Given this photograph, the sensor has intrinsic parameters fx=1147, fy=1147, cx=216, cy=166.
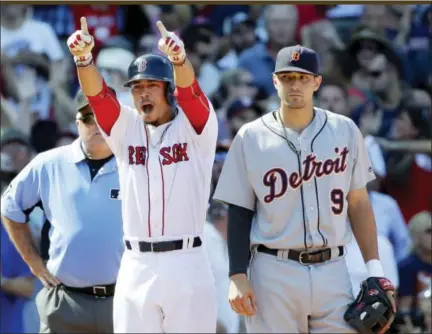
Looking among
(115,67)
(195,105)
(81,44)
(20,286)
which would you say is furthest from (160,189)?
(115,67)

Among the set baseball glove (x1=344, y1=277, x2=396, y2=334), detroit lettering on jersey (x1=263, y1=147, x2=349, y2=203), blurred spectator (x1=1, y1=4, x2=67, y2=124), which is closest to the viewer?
baseball glove (x1=344, y1=277, x2=396, y2=334)

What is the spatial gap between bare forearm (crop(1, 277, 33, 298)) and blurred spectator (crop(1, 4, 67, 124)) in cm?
150

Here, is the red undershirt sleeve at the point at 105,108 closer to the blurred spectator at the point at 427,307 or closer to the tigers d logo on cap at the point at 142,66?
the tigers d logo on cap at the point at 142,66

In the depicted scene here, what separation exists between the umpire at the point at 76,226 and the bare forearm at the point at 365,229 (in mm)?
1530

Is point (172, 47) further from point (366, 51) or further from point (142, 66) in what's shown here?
point (366, 51)

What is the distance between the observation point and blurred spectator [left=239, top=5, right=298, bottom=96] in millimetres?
9398

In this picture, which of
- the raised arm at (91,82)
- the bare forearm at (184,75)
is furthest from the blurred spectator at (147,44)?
the bare forearm at (184,75)

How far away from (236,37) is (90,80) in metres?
4.09

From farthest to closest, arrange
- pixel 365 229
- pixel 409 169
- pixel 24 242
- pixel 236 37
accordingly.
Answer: pixel 236 37 < pixel 409 169 < pixel 24 242 < pixel 365 229

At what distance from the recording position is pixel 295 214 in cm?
532

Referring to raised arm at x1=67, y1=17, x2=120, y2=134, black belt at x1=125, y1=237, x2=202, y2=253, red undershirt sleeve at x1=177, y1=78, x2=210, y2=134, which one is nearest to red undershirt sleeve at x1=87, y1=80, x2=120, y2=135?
raised arm at x1=67, y1=17, x2=120, y2=134

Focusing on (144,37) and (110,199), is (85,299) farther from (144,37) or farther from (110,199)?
(144,37)

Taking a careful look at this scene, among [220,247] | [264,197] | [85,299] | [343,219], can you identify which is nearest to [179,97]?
[264,197]

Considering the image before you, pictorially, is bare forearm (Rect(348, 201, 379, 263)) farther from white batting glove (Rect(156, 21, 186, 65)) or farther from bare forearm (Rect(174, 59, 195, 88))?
white batting glove (Rect(156, 21, 186, 65))
